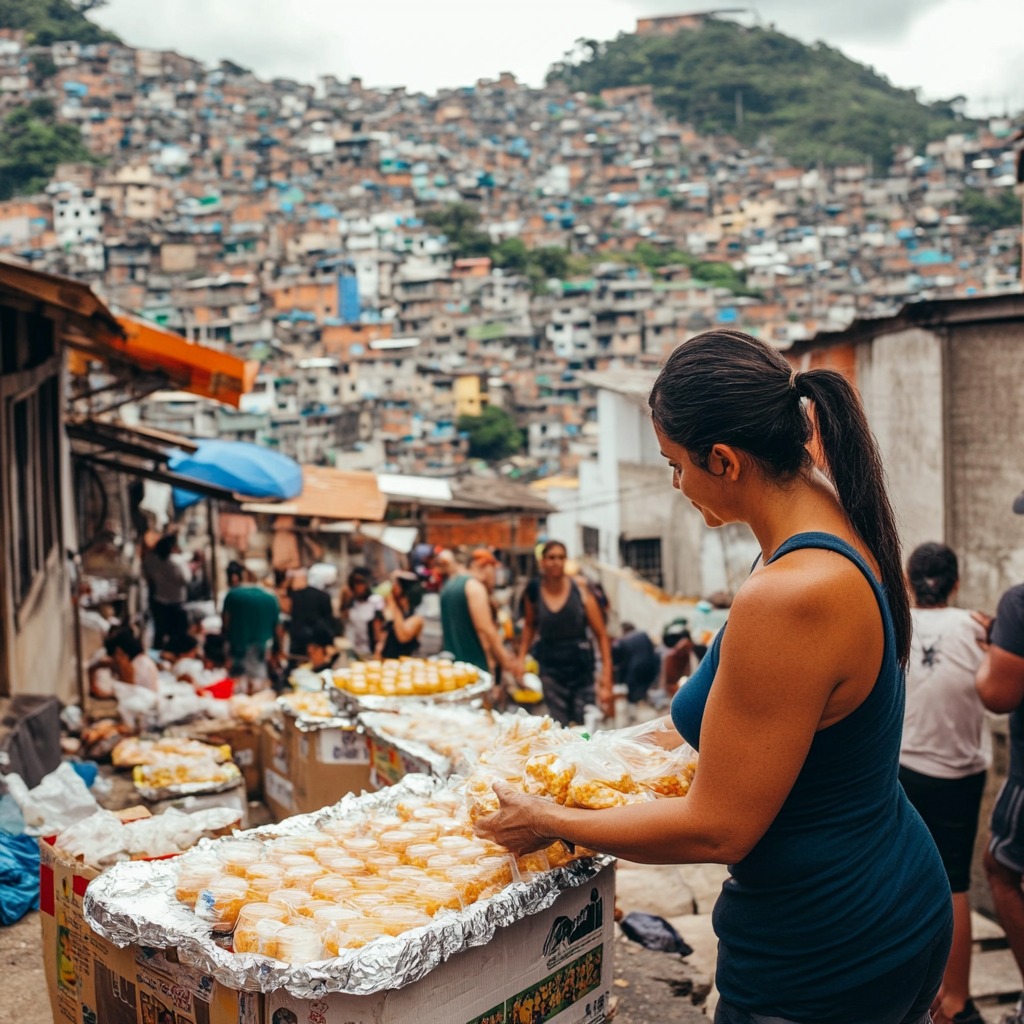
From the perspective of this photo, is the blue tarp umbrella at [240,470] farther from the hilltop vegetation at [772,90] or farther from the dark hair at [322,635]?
the hilltop vegetation at [772,90]

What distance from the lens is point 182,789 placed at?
5434 mm

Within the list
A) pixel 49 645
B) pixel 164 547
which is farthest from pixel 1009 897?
pixel 164 547

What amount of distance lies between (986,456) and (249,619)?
6.21 m

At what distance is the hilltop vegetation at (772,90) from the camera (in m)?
112

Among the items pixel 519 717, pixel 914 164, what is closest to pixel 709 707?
pixel 519 717

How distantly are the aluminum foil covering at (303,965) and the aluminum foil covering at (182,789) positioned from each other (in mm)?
2994

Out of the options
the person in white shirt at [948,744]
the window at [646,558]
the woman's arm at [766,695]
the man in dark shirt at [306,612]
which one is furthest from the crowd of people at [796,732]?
the window at [646,558]

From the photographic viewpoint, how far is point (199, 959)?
2.10 metres

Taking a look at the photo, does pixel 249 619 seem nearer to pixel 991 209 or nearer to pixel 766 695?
pixel 766 695

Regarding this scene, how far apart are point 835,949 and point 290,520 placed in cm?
1420

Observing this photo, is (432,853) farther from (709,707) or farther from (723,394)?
(723,394)

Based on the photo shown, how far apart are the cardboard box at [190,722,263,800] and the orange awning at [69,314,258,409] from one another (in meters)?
2.59

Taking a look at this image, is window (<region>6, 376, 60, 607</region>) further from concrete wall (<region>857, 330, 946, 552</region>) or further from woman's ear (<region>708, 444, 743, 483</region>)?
concrete wall (<region>857, 330, 946, 552</region>)

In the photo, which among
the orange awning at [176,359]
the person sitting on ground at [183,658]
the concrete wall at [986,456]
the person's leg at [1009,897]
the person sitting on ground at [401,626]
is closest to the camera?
the person's leg at [1009,897]
